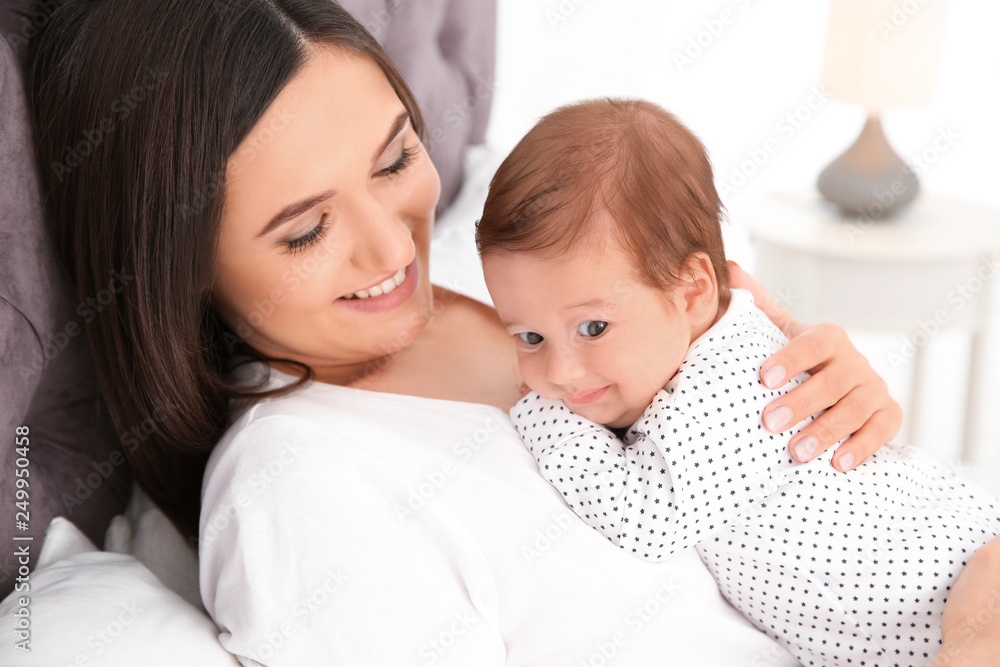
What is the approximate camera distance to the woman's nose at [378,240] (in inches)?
43.8

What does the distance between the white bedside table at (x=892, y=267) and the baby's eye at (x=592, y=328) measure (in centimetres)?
143

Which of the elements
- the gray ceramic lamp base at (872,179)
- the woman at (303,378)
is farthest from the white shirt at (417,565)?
the gray ceramic lamp base at (872,179)

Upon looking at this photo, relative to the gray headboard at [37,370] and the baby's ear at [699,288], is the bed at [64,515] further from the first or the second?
the baby's ear at [699,288]

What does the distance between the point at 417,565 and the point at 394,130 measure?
1.93 feet

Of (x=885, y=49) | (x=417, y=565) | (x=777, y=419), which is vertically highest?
(x=885, y=49)

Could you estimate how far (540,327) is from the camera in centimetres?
103

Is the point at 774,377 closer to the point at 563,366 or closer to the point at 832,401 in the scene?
the point at 832,401

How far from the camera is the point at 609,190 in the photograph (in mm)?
979

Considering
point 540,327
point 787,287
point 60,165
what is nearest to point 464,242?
point 540,327

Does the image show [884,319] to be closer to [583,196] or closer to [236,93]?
[583,196]

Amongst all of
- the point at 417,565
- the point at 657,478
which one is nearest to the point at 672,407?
the point at 657,478

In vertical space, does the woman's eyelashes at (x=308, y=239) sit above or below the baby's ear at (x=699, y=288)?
above

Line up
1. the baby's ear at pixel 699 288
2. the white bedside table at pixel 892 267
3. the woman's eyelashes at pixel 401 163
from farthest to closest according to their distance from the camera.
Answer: the white bedside table at pixel 892 267 < the woman's eyelashes at pixel 401 163 < the baby's ear at pixel 699 288

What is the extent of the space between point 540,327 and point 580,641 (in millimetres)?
403
